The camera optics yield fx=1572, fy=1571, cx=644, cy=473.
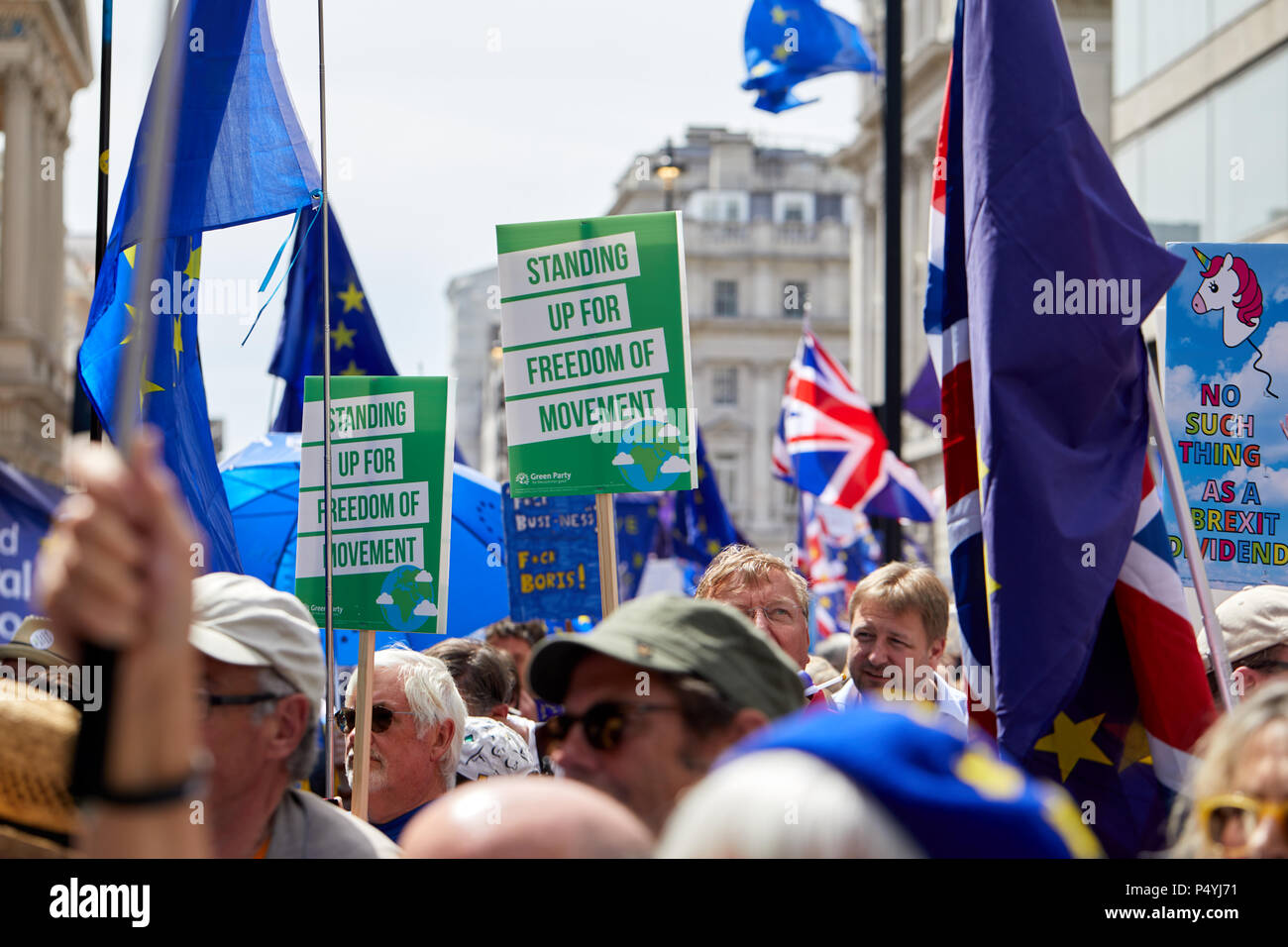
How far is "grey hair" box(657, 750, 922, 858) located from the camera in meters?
1.52

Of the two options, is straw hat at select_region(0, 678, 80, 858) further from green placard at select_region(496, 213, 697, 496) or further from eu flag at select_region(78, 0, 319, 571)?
green placard at select_region(496, 213, 697, 496)

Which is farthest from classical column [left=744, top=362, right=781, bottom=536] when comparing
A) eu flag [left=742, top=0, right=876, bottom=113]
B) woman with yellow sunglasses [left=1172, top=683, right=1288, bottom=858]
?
woman with yellow sunglasses [left=1172, top=683, right=1288, bottom=858]

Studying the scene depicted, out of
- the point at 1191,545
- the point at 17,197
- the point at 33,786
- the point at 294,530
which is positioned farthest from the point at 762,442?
the point at 33,786

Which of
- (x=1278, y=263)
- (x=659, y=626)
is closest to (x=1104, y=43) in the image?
(x=1278, y=263)

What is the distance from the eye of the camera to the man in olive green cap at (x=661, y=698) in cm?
245

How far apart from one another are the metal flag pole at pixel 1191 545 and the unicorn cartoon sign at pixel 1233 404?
1.00 meters

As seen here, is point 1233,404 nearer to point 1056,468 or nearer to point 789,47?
point 1056,468

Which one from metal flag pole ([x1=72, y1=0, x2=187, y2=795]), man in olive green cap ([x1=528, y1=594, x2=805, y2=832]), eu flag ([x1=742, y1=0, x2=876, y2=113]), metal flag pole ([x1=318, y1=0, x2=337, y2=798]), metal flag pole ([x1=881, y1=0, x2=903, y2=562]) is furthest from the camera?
eu flag ([x1=742, y1=0, x2=876, y2=113])

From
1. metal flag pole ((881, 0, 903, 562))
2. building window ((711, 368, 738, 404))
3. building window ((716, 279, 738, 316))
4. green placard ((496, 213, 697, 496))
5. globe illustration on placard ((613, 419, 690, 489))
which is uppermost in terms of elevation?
building window ((716, 279, 738, 316))

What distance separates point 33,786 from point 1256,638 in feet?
10.0

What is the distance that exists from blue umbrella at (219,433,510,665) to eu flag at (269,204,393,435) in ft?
4.15

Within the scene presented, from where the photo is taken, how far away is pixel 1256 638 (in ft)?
13.4

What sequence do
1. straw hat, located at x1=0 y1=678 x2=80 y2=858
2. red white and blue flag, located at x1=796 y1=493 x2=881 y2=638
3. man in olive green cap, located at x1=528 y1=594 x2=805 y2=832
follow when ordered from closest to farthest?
1. straw hat, located at x1=0 y1=678 x2=80 y2=858
2. man in olive green cap, located at x1=528 y1=594 x2=805 y2=832
3. red white and blue flag, located at x1=796 y1=493 x2=881 y2=638
